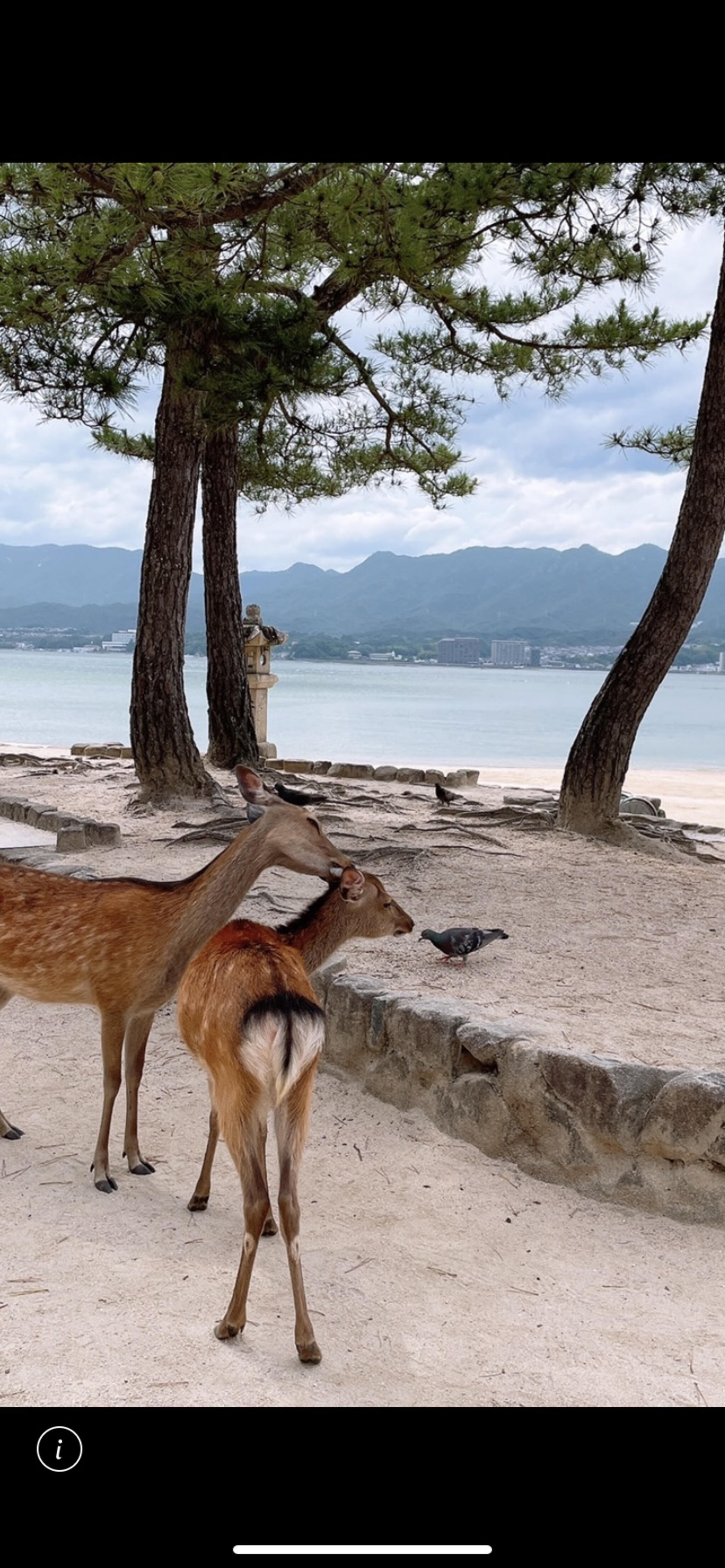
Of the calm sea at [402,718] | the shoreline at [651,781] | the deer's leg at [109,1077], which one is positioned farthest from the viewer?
the calm sea at [402,718]

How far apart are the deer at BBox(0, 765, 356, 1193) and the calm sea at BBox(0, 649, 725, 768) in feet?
44.3

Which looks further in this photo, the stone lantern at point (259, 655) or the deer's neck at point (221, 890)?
the stone lantern at point (259, 655)

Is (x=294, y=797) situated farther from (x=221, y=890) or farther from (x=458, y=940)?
(x=458, y=940)

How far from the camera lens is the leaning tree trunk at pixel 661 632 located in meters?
5.92

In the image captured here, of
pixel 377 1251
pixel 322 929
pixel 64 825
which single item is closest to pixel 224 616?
pixel 64 825

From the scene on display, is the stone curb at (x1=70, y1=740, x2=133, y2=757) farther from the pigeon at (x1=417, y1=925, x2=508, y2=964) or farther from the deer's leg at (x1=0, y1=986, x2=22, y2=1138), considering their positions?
the deer's leg at (x1=0, y1=986, x2=22, y2=1138)

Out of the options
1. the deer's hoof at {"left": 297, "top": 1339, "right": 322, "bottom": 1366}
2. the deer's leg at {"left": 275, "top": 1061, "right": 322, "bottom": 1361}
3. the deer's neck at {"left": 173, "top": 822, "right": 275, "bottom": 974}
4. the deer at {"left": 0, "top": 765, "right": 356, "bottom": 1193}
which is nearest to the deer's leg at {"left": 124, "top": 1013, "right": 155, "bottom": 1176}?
the deer at {"left": 0, "top": 765, "right": 356, "bottom": 1193}

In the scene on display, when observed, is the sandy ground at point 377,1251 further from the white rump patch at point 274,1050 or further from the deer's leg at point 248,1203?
the white rump patch at point 274,1050

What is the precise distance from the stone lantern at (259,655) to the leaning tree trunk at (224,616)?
1.06 meters

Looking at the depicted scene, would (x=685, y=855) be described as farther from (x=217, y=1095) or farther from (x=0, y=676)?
(x=0, y=676)

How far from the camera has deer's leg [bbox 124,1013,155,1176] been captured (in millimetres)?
2623

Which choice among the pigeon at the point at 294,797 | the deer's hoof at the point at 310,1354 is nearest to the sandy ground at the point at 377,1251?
the deer's hoof at the point at 310,1354

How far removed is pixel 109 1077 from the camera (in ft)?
8.47

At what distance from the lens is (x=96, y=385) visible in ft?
20.9
